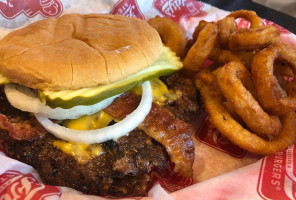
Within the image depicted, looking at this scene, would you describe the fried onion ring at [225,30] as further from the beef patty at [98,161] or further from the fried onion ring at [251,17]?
the beef patty at [98,161]

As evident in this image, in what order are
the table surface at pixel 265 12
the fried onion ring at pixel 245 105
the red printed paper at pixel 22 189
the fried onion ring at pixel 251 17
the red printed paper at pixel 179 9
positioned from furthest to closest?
the table surface at pixel 265 12
the red printed paper at pixel 179 9
the fried onion ring at pixel 251 17
the fried onion ring at pixel 245 105
the red printed paper at pixel 22 189

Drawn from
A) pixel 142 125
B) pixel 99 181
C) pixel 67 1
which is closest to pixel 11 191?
pixel 99 181

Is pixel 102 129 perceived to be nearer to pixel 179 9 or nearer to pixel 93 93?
pixel 93 93

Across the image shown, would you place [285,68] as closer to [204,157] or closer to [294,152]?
[294,152]

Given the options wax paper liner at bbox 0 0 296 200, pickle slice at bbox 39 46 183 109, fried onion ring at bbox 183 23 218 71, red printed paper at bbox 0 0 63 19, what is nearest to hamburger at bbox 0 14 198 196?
pickle slice at bbox 39 46 183 109

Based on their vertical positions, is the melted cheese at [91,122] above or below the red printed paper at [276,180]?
above

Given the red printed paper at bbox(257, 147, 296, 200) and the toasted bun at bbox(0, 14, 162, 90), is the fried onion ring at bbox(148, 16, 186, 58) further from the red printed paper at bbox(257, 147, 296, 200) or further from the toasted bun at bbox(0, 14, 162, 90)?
the red printed paper at bbox(257, 147, 296, 200)

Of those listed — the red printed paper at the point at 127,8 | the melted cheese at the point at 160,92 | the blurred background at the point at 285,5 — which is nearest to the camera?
the melted cheese at the point at 160,92

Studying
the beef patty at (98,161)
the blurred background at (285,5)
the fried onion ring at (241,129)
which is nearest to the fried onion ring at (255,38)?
the fried onion ring at (241,129)
